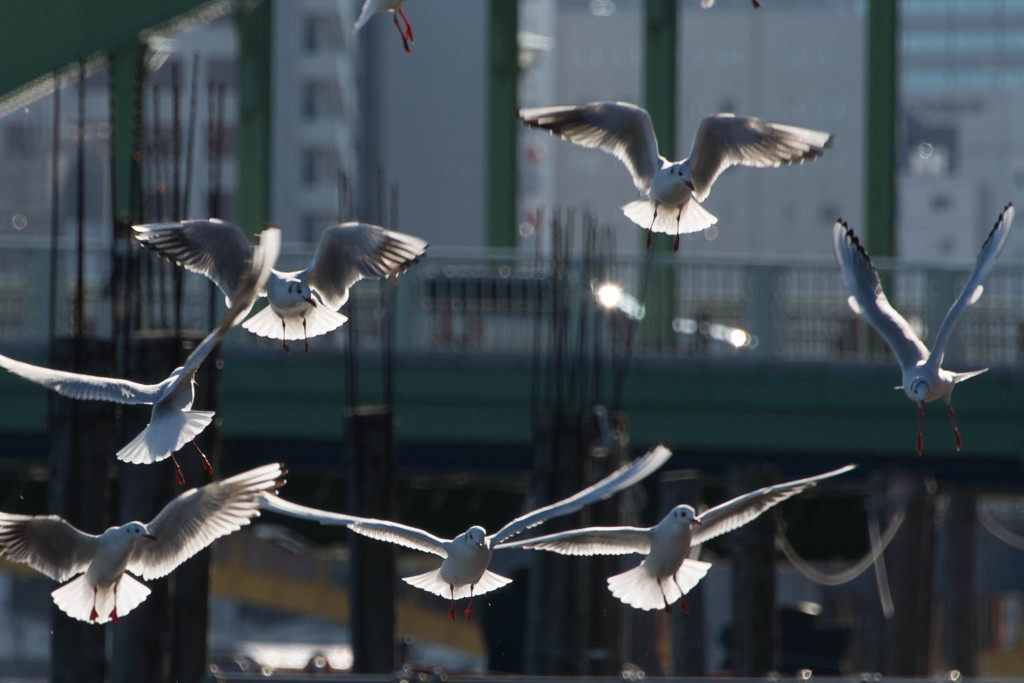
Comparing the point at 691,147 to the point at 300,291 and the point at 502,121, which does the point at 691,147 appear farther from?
the point at 502,121

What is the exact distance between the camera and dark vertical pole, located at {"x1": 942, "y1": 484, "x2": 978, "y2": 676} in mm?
17812

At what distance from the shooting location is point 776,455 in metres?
14.9

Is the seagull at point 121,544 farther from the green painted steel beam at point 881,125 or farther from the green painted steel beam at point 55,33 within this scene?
the green painted steel beam at point 881,125

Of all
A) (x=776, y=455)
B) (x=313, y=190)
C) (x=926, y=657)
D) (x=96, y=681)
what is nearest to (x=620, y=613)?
(x=776, y=455)

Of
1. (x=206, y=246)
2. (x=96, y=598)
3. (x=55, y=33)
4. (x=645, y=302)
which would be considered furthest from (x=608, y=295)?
(x=96, y=598)

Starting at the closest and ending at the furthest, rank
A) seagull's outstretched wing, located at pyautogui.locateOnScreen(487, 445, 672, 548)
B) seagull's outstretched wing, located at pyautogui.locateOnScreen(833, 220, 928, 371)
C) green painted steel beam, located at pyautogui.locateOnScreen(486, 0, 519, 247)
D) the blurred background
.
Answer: seagull's outstretched wing, located at pyautogui.locateOnScreen(487, 445, 672, 548), seagull's outstretched wing, located at pyautogui.locateOnScreen(833, 220, 928, 371), the blurred background, green painted steel beam, located at pyautogui.locateOnScreen(486, 0, 519, 247)

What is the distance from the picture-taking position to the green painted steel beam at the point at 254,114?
19234 millimetres

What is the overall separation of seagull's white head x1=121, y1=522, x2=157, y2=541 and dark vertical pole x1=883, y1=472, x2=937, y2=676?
28.7 feet

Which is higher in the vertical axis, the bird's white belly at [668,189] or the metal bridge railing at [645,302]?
the bird's white belly at [668,189]

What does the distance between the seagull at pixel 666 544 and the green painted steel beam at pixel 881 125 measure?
9.77 metres

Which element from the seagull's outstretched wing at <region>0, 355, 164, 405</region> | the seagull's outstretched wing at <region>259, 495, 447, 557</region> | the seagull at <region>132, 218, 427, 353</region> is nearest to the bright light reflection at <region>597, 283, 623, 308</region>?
the seagull at <region>132, 218, 427, 353</region>

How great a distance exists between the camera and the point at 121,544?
7.91 meters

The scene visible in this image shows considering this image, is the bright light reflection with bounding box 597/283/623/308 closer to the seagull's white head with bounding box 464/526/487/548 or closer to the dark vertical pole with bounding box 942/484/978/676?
the seagull's white head with bounding box 464/526/487/548

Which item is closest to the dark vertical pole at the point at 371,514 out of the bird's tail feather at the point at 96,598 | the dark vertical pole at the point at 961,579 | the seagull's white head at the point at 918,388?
the bird's tail feather at the point at 96,598
